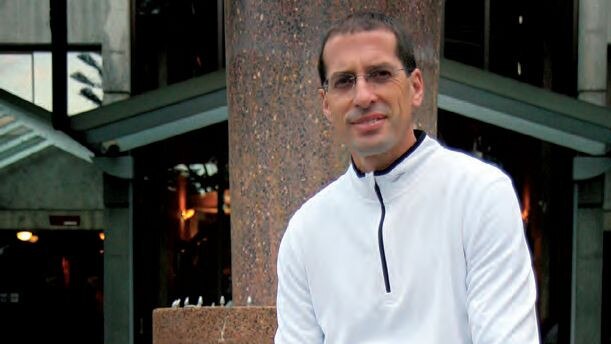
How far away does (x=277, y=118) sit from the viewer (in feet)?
19.4

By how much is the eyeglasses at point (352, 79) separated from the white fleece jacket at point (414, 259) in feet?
0.66

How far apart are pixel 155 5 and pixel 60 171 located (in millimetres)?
2989

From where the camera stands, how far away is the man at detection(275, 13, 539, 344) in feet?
8.91

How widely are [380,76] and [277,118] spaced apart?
308cm

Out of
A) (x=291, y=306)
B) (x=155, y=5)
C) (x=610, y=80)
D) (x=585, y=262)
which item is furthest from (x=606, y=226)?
(x=291, y=306)

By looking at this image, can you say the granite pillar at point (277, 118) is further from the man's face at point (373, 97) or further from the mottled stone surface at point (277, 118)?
the man's face at point (373, 97)

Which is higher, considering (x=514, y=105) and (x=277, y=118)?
(x=277, y=118)

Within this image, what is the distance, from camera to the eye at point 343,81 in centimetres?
290

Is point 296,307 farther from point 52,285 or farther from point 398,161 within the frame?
point 52,285

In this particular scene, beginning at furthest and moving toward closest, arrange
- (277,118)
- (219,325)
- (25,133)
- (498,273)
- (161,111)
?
(25,133)
(161,111)
(277,118)
(219,325)
(498,273)

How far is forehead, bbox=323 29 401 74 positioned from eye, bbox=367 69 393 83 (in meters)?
0.02

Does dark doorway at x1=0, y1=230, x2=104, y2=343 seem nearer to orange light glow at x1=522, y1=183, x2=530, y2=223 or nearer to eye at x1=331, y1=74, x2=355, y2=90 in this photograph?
orange light glow at x1=522, y1=183, x2=530, y2=223

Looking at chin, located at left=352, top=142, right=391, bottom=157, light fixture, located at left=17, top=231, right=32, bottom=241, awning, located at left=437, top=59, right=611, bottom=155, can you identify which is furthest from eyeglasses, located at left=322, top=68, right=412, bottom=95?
light fixture, located at left=17, top=231, right=32, bottom=241

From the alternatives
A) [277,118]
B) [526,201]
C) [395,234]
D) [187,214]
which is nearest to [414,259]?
[395,234]
